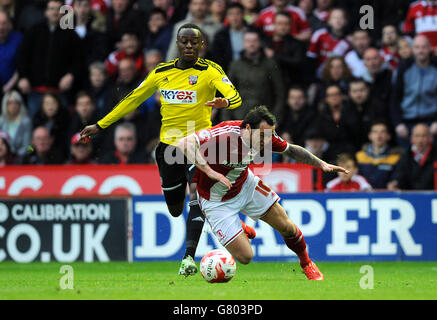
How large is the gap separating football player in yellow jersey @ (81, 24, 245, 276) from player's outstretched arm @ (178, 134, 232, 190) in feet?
3.44

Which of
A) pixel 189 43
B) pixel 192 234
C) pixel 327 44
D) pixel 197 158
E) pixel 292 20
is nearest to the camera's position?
pixel 197 158

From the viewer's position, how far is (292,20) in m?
15.2

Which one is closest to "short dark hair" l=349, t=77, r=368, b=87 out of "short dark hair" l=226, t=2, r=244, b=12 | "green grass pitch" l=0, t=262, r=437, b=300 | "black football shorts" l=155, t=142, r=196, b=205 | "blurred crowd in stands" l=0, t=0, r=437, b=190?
"blurred crowd in stands" l=0, t=0, r=437, b=190

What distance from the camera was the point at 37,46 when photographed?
609 inches

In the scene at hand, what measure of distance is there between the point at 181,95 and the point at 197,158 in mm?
1437

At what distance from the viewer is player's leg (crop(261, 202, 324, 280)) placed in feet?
30.4

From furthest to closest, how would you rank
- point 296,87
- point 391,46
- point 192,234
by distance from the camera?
point 391,46 → point 296,87 → point 192,234

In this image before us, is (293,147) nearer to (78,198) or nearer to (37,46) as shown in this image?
(78,198)

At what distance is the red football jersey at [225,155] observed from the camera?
349 inches

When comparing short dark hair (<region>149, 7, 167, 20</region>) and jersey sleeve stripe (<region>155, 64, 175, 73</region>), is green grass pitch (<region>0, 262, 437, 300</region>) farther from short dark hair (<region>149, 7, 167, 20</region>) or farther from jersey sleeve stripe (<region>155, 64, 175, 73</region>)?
short dark hair (<region>149, 7, 167, 20</region>)

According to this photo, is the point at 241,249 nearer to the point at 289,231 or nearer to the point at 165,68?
the point at 289,231

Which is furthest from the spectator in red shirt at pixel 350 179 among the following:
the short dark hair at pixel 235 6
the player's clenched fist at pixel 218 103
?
the player's clenched fist at pixel 218 103

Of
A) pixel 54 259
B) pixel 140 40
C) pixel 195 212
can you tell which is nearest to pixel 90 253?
pixel 54 259

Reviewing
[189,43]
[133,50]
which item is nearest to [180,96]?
[189,43]
